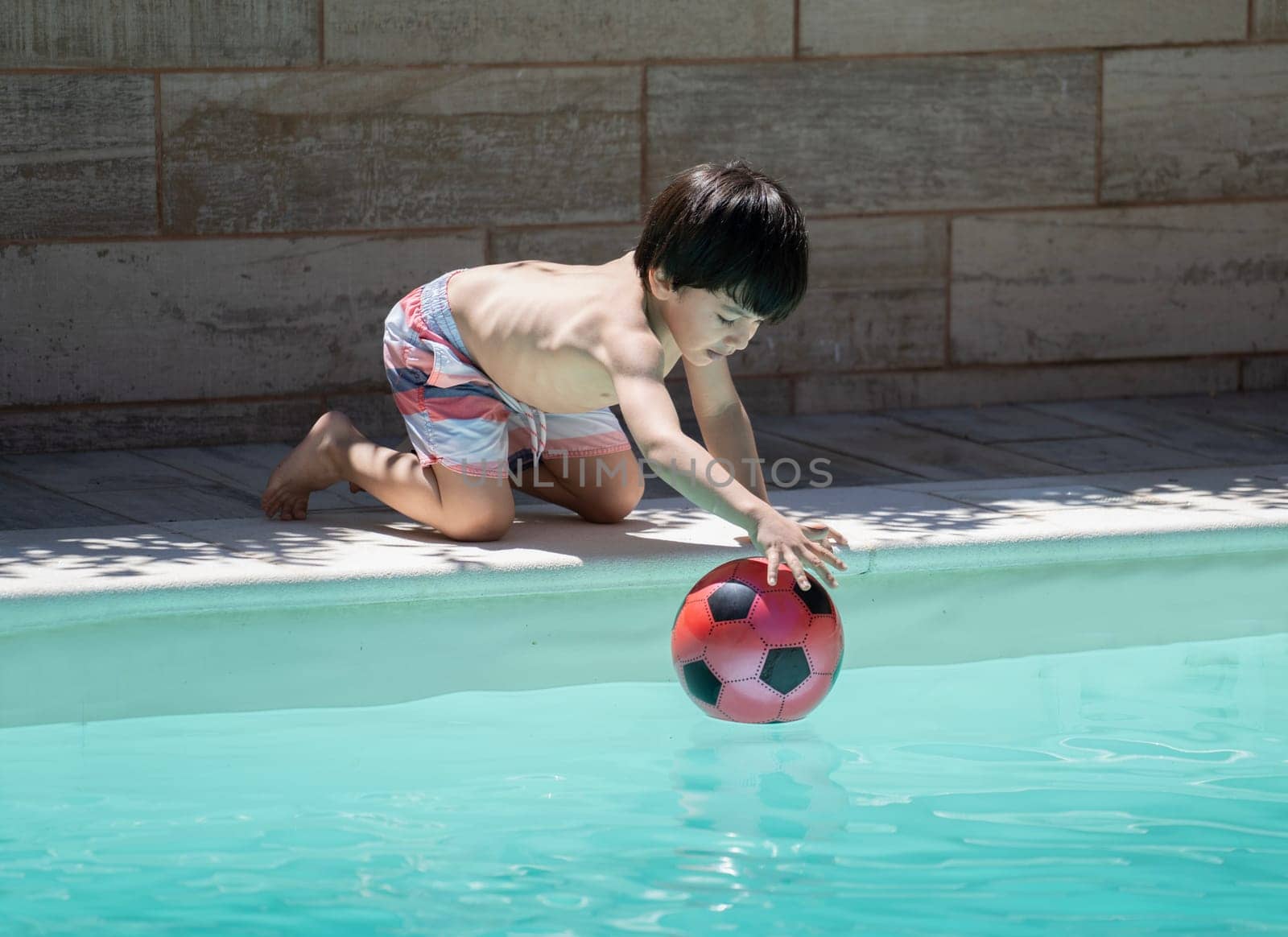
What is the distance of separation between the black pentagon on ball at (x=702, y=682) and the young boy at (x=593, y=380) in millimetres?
280

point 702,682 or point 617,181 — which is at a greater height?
point 617,181

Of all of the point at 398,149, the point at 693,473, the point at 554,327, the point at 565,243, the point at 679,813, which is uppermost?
the point at 398,149

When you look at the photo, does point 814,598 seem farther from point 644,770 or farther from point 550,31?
point 550,31

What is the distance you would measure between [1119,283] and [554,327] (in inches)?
181

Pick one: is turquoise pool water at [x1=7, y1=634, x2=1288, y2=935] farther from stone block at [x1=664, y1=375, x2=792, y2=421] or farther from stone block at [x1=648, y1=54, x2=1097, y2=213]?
stone block at [x1=648, y1=54, x2=1097, y2=213]

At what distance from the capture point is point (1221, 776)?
433 cm

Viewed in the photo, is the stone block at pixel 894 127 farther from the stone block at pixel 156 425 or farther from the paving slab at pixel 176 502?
the paving slab at pixel 176 502

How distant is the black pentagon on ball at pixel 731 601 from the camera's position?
4.09 metres

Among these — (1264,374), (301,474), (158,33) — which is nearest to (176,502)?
(301,474)

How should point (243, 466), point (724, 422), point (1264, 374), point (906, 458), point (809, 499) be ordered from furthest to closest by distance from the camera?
1. point (1264, 374)
2. point (906, 458)
3. point (243, 466)
4. point (809, 499)
5. point (724, 422)

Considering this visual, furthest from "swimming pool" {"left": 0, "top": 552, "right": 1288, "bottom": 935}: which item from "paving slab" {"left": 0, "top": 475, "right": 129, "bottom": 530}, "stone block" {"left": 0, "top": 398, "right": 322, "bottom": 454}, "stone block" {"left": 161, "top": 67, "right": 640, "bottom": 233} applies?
"stone block" {"left": 161, "top": 67, "right": 640, "bottom": 233}

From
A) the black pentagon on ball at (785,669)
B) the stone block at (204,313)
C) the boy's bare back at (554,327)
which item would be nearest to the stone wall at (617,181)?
the stone block at (204,313)

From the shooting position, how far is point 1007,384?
8594 millimetres

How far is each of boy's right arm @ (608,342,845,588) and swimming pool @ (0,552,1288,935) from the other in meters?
0.58
